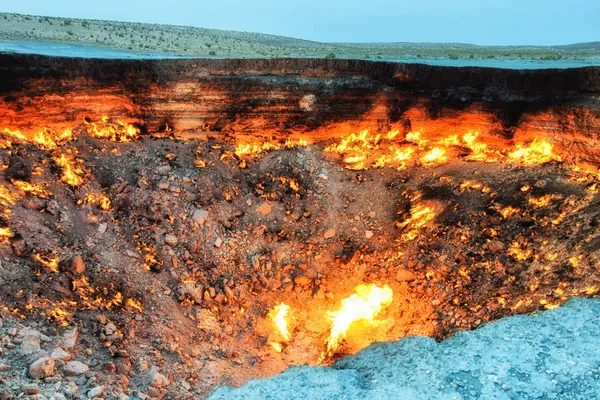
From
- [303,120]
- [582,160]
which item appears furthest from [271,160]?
[582,160]

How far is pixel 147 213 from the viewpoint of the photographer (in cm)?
912

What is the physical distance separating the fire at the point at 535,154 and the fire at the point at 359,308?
471cm

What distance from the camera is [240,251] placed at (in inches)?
372

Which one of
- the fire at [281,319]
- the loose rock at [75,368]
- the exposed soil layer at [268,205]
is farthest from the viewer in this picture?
the fire at [281,319]

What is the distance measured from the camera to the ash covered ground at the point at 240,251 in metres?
6.91

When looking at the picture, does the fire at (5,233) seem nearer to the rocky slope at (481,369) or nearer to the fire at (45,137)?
the fire at (45,137)

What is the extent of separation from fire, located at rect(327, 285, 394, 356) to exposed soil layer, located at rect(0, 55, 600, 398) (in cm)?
17

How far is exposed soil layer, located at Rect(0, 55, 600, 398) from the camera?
748cm

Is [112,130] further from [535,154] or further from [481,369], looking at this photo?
[535,154]

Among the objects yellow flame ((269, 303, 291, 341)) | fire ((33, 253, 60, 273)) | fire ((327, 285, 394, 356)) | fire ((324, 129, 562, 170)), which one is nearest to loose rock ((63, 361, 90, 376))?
fire ((33, 253, 60, 273))

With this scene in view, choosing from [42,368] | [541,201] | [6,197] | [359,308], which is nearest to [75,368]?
[42,368]

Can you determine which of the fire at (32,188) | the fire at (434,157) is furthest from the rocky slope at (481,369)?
the fire at (32,188)

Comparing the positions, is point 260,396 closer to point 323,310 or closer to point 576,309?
point 323,310

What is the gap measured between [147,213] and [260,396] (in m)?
4.89
